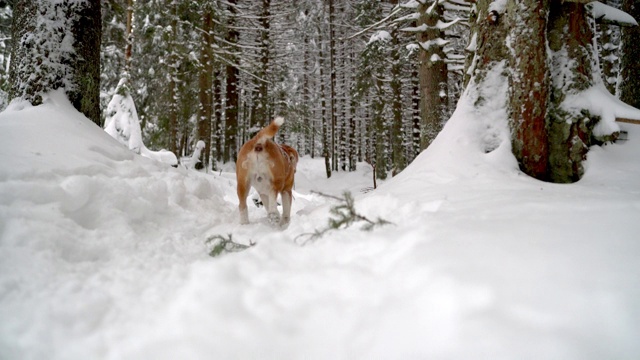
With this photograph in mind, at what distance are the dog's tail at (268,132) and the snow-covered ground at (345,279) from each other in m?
1.77

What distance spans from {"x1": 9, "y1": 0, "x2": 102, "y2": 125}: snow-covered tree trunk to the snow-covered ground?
1381 millimetres

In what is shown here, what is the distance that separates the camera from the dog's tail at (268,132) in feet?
13.8

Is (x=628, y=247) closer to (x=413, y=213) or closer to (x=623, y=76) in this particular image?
(x=413, y=213)

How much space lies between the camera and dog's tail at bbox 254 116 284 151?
421 centimetres

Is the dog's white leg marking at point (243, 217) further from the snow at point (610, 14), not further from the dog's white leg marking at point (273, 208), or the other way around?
the snow at point (610, 14)

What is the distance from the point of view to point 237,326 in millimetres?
1377

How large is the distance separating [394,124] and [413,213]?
41.8 ft

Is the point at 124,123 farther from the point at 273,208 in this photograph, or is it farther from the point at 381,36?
the point at 381,36

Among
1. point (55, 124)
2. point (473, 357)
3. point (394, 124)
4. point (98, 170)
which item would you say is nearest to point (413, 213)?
point (473, 357)

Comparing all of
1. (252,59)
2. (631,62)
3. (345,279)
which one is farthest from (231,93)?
(345,279)

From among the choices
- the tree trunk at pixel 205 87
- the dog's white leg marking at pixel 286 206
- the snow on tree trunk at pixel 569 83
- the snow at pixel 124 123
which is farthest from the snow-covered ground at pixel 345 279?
the tree trunk at pixel 205 87

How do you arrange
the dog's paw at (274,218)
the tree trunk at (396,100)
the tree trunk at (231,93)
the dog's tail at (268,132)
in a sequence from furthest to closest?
the tree trunk at (231,93) < the tree trunk at (396,100) < the dog's paw at (274,218) < the dog's tail at (268,132)

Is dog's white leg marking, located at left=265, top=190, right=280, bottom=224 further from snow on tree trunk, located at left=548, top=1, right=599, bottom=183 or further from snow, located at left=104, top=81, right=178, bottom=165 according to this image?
snow, located at left=104, top=81, right=178, bottom=165

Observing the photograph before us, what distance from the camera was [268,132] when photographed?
170 inches
